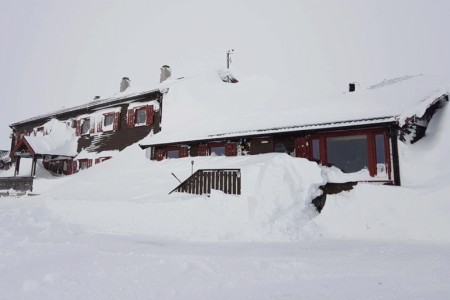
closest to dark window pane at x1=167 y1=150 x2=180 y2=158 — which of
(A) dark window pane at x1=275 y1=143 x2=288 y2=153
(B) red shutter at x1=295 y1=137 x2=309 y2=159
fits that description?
(A) dark window pane at x1=275 y1=143 x2=288 y2=153

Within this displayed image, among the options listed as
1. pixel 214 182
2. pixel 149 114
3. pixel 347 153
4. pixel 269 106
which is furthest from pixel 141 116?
pixel 347 153

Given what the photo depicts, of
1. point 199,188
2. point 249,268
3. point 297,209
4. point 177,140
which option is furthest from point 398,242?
point 177,140

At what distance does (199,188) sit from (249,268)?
6.40 meters

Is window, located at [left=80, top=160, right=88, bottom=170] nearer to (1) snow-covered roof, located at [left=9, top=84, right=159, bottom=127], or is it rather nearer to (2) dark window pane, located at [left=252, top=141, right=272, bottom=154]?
(1) snow-covered roof, located at [left=9, top=84, right=159, bottom=127]

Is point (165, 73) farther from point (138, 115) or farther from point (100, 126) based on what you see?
point (100, 126)

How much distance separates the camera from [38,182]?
62.3 feet

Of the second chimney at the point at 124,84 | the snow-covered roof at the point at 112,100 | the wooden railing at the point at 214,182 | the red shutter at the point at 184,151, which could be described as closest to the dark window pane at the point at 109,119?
the snow-covered roof at the point at 112,100

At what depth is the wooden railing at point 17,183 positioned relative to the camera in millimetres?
19094

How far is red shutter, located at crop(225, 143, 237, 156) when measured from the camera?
626 inches

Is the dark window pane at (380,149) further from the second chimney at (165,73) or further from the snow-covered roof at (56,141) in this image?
the snow-covered roof at (56,141)

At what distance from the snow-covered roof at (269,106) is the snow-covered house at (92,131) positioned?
186 centimetres

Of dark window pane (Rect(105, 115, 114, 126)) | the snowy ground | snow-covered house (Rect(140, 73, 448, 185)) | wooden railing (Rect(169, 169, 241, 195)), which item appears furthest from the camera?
dark window pane (Rect(105, 115, 114, 126))

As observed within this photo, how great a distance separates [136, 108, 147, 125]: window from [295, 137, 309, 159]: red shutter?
1211 cm

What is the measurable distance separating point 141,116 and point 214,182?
12.7m
